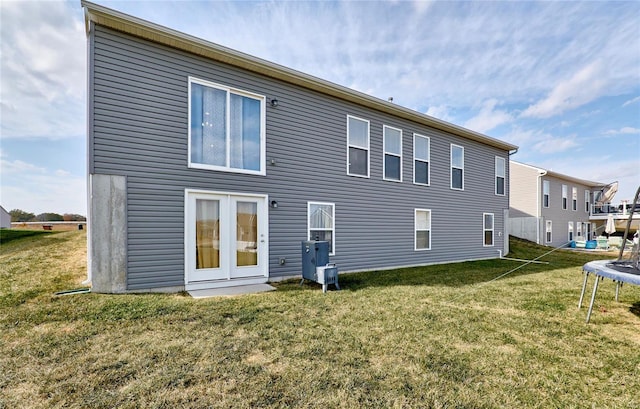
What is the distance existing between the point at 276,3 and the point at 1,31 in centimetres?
706

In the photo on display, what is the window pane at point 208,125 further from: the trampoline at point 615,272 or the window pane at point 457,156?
the window pane at point 457,156

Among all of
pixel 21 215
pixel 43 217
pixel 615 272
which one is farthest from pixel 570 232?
pixel 21 215

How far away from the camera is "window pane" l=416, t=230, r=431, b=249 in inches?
386

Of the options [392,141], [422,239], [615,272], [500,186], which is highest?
[392,141]

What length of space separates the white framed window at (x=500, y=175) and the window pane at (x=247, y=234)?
36.1 ft

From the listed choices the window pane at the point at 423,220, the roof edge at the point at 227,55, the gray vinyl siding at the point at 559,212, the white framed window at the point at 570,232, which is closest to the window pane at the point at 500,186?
the window pane at the point at 423,220

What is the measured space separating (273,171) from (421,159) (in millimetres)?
5543

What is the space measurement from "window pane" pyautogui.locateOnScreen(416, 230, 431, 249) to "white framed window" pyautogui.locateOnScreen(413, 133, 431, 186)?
66.4 inches

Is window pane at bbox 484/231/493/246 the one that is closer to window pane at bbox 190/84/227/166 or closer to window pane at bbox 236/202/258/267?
window pane at bbox 236/202/258/267

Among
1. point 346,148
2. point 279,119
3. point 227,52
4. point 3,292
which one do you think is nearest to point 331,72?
point 346,148

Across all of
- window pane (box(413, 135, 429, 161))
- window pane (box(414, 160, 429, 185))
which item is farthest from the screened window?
window pane (box(413, 135, 429, 161))

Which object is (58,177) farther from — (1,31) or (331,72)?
(331,72)

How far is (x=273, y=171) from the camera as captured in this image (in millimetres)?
6883

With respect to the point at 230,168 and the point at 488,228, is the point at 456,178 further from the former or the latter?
the point at 230,168
